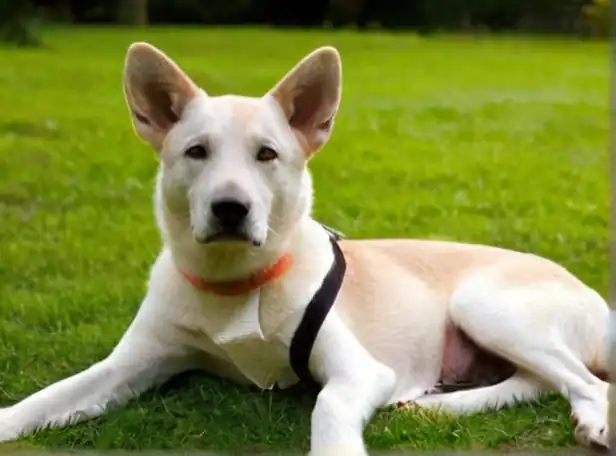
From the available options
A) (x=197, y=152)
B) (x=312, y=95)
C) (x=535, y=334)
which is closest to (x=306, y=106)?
(x=312, y=95)

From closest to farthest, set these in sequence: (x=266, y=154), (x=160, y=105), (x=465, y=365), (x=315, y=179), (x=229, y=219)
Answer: (x=229, y=219) → (x=266, y=154) → (x=160, y=105) → (x=465, y=365) → (x=315, y=179)

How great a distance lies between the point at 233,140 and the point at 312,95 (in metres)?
0.26

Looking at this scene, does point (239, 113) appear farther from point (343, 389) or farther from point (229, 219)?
point (343, 389)

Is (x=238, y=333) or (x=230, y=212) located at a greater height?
(x=230, y=212)

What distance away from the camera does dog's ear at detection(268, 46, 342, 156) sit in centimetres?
271

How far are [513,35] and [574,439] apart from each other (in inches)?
121

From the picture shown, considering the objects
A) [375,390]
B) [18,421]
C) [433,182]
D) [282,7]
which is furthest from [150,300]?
[433,182]

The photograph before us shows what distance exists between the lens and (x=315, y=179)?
5438 mm

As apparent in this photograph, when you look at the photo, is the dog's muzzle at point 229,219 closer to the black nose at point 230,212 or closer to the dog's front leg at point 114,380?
the black nose at point 230,212

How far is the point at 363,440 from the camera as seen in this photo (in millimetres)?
2551

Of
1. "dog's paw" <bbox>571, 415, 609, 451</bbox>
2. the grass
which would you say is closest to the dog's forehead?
the grass

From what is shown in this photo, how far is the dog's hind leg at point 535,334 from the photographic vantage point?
2820 mm

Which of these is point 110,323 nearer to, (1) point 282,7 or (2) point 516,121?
(1) point 282,7

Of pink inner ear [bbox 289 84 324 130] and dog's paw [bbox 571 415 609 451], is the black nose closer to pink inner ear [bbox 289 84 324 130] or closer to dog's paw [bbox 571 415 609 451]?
pink inner ear [bbox 289 84 324 130]
